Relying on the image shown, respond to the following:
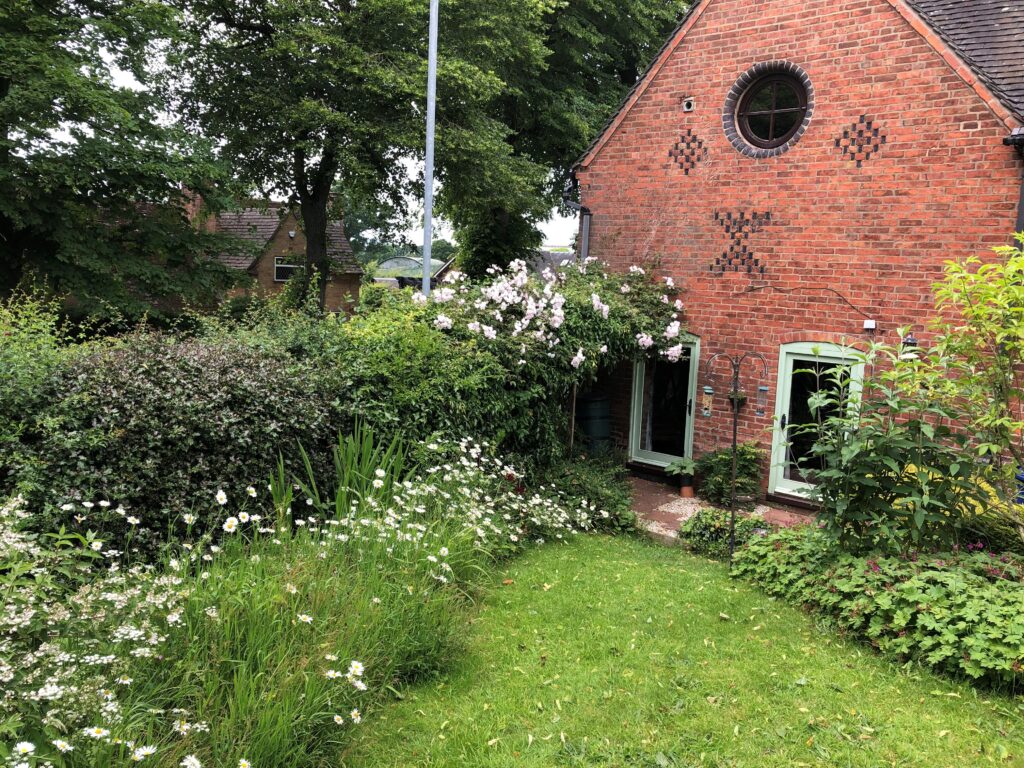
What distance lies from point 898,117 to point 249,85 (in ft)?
44.6

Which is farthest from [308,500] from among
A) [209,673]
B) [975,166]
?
[975,166]

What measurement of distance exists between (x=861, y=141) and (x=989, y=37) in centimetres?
194

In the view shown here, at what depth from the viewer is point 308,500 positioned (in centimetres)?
486

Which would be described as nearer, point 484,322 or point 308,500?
point 308,500

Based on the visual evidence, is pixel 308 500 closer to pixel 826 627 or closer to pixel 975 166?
pixel 826 627

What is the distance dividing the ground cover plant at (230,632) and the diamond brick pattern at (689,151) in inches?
281

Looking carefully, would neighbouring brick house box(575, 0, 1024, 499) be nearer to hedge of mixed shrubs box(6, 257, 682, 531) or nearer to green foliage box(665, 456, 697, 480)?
green foliage box(665, 456, 697, 480)

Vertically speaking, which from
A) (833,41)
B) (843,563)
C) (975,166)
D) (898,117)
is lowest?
(843,563)

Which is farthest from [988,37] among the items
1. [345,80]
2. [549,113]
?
[345,80]

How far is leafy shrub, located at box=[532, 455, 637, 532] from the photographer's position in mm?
7875

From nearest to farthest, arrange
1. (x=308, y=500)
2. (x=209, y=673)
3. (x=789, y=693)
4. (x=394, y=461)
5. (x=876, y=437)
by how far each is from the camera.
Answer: (x=209, y=673) → (x=789, y=693) → (x=308, y=500) → (x=876, y=437) → (x=394, y=461)

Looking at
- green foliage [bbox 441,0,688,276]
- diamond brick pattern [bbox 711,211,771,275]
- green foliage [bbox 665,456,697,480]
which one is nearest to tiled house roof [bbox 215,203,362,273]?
green foliage [bbox 441,0,688,276]

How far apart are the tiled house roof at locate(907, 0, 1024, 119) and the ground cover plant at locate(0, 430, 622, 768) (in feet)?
26.0

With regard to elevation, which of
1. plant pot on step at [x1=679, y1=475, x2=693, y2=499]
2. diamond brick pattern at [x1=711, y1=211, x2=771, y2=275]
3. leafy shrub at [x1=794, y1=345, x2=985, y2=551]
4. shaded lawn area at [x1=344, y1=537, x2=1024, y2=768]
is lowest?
plant pot on step at [x1=679, y1=475, x2=693, y2=499]
